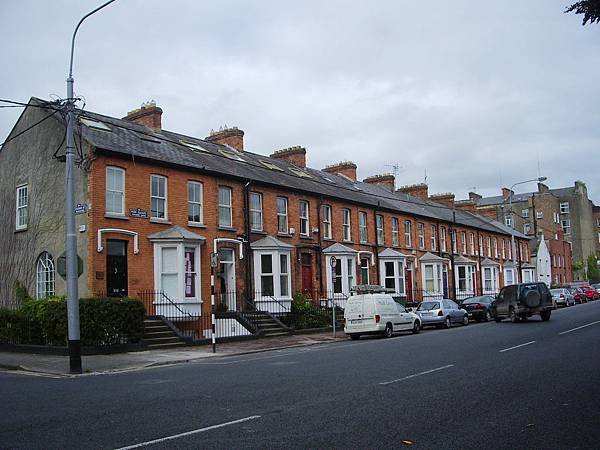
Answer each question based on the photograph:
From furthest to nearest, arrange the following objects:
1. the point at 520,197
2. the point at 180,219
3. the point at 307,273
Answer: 1. the point at 520,197
2. the point at 307,273
3. the point at 180,219

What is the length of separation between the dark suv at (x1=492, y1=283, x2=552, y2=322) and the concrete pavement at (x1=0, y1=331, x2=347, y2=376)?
1123 centimetres

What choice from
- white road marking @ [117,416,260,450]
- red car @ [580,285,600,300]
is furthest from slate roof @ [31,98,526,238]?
red car @ [580,285,600,300]

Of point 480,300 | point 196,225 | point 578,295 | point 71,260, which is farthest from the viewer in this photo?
point 578,295

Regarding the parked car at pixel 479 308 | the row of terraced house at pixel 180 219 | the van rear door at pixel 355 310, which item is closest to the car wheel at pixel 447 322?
the parked car at pixel 479 308

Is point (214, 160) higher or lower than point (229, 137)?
lower

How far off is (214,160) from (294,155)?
11.4 metres

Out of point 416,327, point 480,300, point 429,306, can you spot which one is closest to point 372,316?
point 416,327

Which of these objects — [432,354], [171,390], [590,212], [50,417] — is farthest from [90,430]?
[590,212]

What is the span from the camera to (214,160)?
101ft

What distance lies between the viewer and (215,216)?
2841 centimetres

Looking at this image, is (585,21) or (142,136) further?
(142,136)

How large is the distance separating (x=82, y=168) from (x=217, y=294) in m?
8.15

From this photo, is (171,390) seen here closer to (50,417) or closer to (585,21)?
(50,417)

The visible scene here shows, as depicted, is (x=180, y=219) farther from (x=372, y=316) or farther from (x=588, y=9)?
(x=588, y=9)
